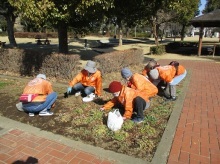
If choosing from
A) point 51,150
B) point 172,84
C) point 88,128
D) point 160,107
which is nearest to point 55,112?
point 88,128

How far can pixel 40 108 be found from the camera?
16.5ft

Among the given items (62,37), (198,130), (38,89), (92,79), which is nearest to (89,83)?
(92,79)

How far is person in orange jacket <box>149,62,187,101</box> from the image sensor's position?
589 centimetres

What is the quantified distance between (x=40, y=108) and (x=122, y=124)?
1.88m

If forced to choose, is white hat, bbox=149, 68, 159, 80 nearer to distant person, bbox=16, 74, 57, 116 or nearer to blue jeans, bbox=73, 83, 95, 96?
blue jeans, bbox=73, 83, 95, 96

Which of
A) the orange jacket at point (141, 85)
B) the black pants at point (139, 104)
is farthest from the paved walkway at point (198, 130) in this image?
the orange jacket at point (141, 85)

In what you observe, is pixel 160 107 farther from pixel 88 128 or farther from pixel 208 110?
pixel 88 128

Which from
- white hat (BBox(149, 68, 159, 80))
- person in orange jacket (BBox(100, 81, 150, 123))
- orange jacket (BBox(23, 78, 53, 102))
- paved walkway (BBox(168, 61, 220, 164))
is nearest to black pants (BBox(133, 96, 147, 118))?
person in orange jacket (BBox(100, 81, 150, 123))

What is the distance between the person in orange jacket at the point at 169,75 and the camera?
5891 mm

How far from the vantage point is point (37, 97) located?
488 cm

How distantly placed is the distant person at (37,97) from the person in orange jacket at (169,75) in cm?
268

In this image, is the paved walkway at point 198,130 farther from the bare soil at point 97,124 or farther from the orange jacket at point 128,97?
the orange jacket at point 128,97

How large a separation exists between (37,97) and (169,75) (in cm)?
335

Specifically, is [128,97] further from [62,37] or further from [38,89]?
[62,37]
